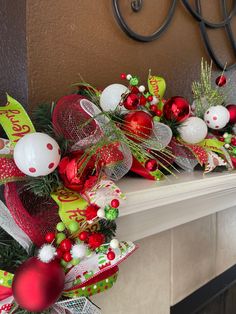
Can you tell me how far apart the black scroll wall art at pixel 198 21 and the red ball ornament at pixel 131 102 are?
222 mm

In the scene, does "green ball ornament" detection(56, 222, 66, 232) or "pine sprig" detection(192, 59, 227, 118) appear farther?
"pine sprig" detection(192, 59, 227, 118)

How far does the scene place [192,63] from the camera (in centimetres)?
87

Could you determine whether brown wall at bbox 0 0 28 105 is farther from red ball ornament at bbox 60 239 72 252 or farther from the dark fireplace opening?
the dark fireplace opening

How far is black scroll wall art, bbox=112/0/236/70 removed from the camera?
65 cm

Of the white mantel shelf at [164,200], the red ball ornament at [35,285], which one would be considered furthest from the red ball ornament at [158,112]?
the red ball ornament at [35,285]

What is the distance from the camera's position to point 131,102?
501 mm

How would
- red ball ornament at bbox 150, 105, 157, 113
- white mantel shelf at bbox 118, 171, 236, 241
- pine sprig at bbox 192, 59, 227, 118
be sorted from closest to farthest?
white mantel shelf at bbox 118, 171, 236, 241
red ball ornament at bbox 150, 105, 157, 113
pine sprig at bbox 192, 59, 227, 118

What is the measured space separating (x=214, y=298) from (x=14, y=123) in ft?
2.67

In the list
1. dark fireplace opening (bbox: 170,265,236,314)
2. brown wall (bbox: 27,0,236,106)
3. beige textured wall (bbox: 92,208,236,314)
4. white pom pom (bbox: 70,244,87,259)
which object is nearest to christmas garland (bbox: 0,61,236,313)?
white pom pom (bbox: 70,244,87,259)

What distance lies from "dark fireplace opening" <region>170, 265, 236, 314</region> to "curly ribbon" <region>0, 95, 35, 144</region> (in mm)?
609

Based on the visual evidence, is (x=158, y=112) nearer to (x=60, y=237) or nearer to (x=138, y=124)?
(x=138, y=124)

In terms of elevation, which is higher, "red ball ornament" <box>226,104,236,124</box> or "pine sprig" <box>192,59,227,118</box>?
"pine sprig" <box>192,59,227,118</box>

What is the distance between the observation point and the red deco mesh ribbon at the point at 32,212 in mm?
388

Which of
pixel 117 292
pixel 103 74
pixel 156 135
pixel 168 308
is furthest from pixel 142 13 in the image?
pixel 168 308
